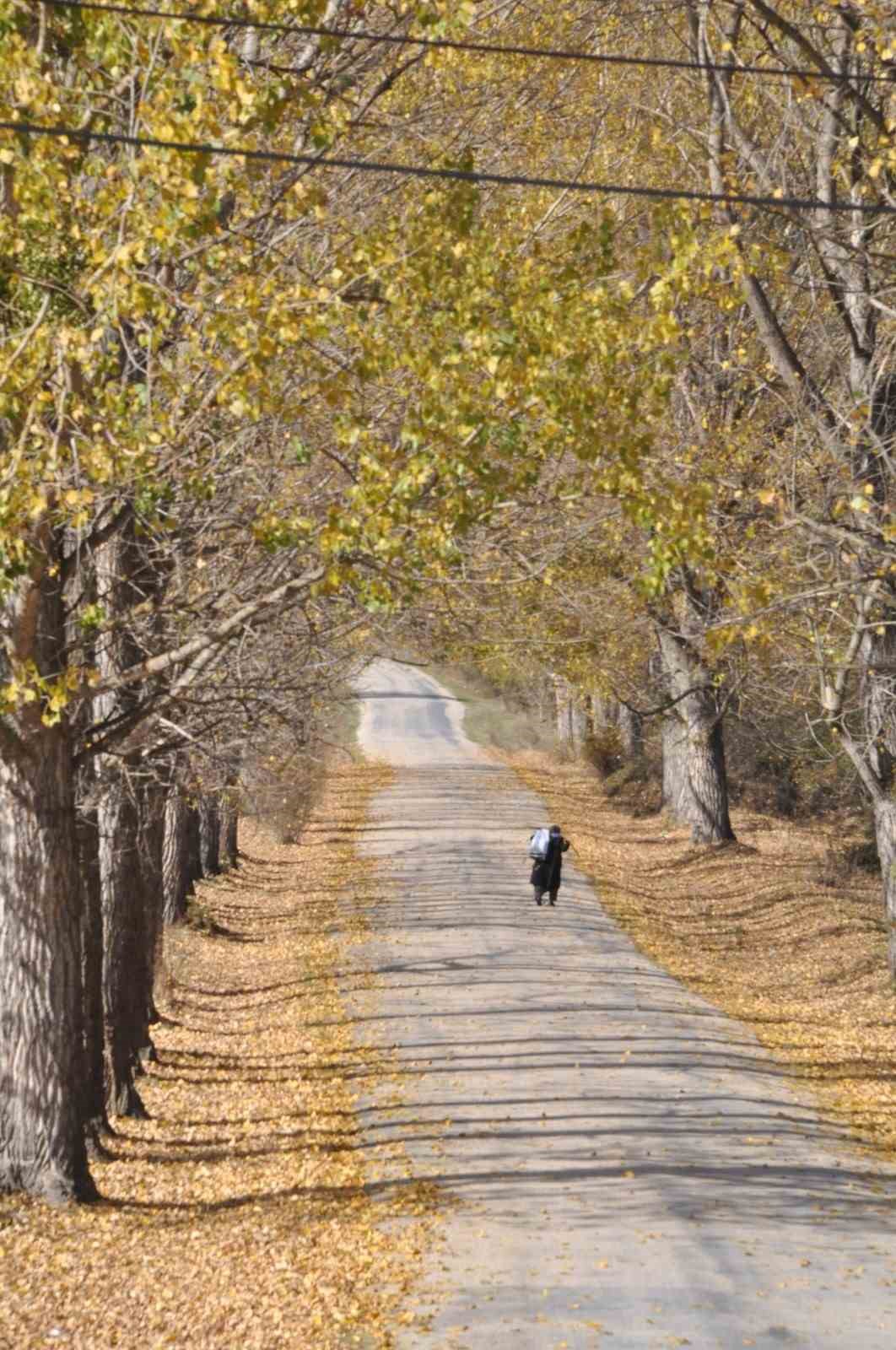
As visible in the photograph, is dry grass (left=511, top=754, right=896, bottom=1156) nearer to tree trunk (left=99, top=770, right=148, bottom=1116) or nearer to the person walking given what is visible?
the person walking

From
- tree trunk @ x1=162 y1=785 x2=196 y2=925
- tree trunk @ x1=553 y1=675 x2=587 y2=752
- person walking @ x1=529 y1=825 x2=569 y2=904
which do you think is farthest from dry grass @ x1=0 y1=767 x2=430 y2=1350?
tree trunk @ x1=553 y1=675 x2=587 y2=752

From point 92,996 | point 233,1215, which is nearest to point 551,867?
point 92,996

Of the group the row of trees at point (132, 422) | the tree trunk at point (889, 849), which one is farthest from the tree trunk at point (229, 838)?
the row of trees at point (132, 422)

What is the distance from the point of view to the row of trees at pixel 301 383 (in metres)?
9.08

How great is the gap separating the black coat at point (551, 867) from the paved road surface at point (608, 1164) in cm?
169

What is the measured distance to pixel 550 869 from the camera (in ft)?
84.9

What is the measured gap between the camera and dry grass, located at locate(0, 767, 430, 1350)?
9195 millimetres

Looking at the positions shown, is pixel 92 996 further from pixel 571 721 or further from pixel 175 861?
pixel 571 721

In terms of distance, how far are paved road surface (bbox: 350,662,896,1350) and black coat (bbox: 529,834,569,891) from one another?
1.69 m

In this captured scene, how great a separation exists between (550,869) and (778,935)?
12.6 feet

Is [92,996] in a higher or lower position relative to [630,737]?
lower

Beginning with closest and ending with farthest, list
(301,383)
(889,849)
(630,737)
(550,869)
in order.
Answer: (301,383)
(889,849)
(550,869)
(630,737)

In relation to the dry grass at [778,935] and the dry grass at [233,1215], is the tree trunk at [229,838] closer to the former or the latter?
the dry grass at [778,935]

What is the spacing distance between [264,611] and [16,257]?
3478 mm
